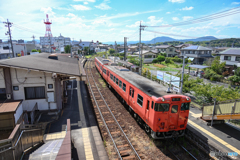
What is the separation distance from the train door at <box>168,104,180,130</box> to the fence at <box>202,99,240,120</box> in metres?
3.88

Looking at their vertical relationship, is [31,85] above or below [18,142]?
above

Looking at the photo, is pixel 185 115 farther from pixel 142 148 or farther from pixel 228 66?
pixel 228 66

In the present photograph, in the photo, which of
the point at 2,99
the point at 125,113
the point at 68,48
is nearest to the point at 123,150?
the point at 125,113

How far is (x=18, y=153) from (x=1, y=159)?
96 centimetres

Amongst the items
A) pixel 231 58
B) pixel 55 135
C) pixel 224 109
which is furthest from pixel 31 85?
pixel 231 58

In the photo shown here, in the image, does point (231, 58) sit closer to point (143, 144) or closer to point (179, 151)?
point (179, 151)

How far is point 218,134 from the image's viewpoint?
363 inches

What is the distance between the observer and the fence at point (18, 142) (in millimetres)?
4811

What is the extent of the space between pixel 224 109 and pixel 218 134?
1609mm

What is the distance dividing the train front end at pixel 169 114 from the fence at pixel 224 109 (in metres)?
3.41

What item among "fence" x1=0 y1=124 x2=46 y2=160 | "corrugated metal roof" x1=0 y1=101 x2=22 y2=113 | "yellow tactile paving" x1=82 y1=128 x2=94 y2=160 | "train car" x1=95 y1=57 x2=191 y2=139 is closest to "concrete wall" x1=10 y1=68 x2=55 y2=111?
"corrugated metal roof" x1=0 y1=101 x2=22 y2=113

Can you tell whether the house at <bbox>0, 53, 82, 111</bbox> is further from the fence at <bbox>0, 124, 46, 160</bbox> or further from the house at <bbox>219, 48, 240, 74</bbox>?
the house at <bbox>219, 48, 240, 74</bbox>

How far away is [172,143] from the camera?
823cm

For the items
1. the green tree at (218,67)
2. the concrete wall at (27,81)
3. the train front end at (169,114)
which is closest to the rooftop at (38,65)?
the concrete wall at (27,81)
